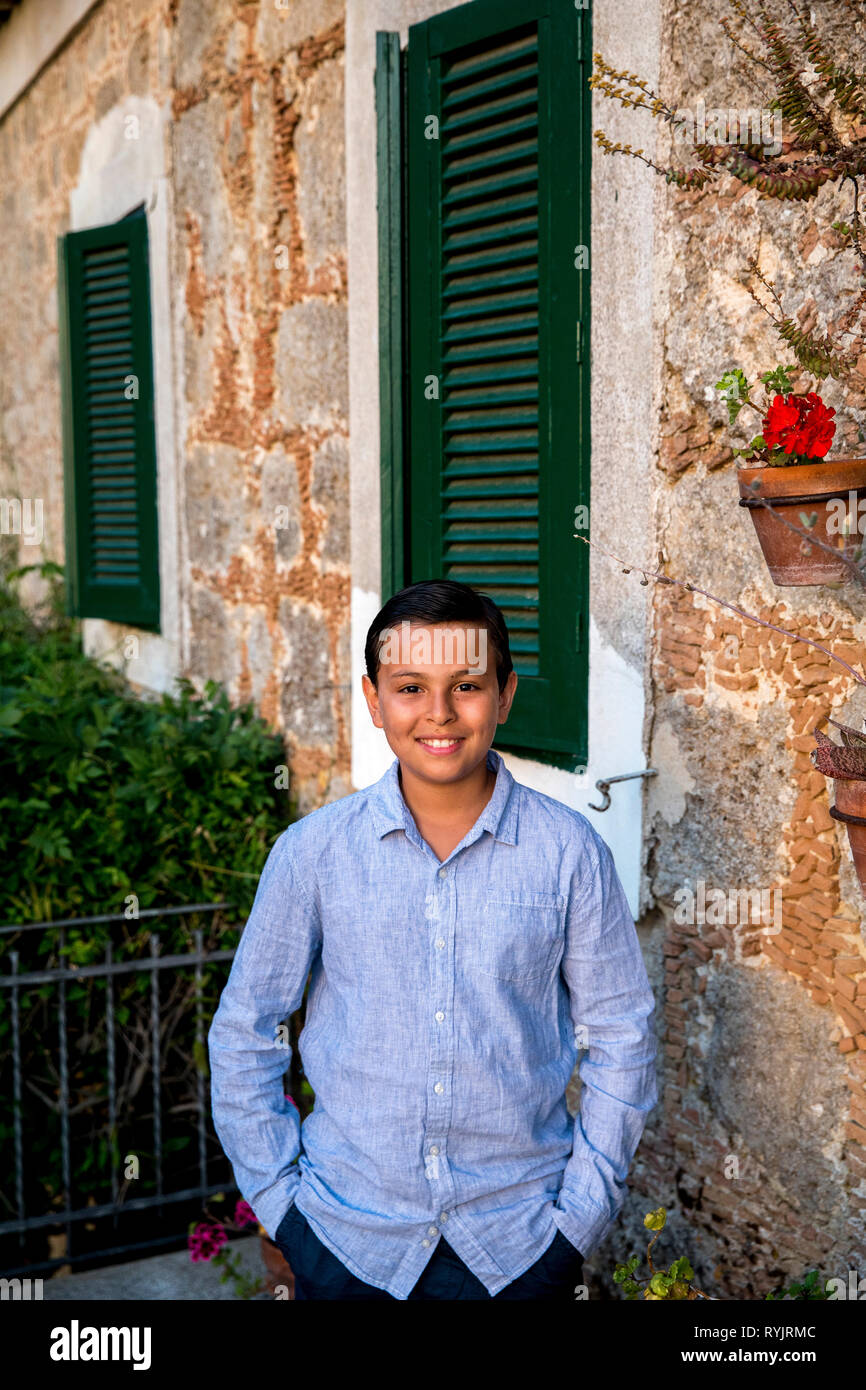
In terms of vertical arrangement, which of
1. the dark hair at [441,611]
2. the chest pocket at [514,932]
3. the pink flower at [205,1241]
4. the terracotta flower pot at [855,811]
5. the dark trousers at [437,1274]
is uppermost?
the dark hair at [441,611]

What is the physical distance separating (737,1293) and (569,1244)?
91 centimetres

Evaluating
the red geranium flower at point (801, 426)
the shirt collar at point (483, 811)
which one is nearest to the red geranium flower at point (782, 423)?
the red geranium flower at point (801, 426)

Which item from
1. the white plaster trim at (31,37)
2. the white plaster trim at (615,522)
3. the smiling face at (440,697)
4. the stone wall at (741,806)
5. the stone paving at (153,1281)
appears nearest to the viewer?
the smiling face at (440,697)

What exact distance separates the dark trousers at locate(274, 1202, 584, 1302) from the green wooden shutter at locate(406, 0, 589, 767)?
50.7 inches

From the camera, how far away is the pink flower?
10.9 ft

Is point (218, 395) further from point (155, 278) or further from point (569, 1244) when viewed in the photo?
point (569, 1244)

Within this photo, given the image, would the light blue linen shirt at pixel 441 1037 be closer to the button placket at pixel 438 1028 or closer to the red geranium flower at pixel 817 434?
the button placket at pixel 438 1028

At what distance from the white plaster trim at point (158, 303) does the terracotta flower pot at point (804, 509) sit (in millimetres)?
3363

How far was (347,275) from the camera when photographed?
12.6ft

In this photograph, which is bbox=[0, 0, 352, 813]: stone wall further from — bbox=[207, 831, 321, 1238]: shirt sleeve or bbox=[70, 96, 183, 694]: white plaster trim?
bbox=[207, 831, 321, 1238]: shirt sleeve

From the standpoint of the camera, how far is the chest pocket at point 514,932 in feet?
6.10

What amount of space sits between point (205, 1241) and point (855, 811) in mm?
2216

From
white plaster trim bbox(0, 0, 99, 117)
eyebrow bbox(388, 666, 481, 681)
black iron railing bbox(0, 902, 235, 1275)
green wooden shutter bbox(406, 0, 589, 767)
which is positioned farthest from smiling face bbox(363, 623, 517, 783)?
white plaster trim bbox(0, 0, 99, 117)

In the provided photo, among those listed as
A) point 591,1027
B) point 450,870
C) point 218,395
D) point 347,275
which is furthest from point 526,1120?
point 218,395
